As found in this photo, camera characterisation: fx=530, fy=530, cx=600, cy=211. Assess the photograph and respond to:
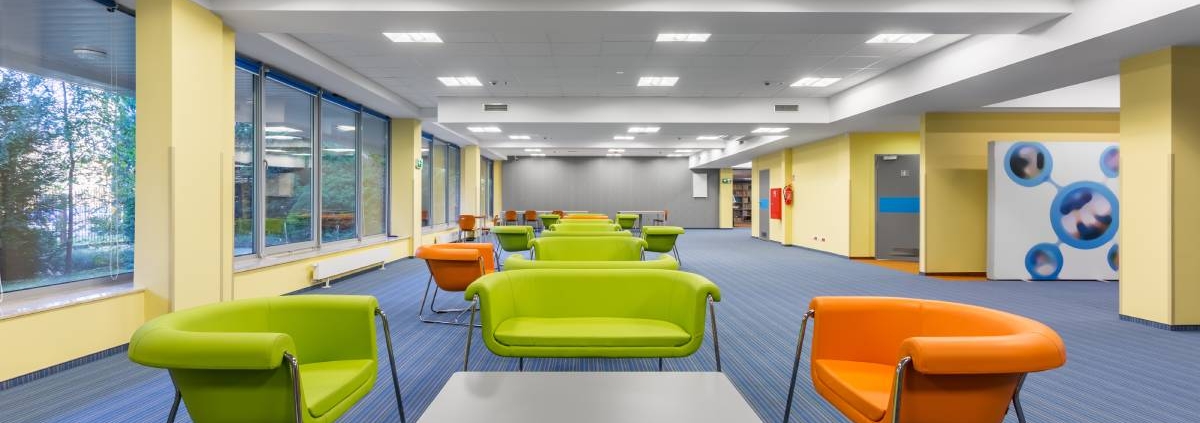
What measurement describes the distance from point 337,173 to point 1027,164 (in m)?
10.6

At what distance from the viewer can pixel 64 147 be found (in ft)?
12.7

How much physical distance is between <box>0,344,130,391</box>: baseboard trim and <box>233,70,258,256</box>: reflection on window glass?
2.22 meters

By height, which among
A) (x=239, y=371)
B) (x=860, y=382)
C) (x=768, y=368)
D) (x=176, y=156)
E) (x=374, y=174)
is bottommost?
(x=768, y=368)

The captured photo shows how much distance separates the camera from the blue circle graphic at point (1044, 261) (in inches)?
311

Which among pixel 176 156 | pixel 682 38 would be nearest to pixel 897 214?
pixel 682 38

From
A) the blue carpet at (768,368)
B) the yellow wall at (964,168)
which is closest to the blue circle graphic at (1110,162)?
the yellow wall at (964,168)

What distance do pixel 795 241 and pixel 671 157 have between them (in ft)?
29.3

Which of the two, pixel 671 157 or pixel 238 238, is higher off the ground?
pixel 671 157

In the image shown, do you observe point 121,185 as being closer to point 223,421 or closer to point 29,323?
point 29,323

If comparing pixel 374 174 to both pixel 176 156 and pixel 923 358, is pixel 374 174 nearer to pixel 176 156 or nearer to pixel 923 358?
pixel 176 156

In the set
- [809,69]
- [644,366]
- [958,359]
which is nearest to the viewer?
[958,359]

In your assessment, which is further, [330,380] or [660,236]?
[660,236]

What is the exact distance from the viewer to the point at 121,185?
4320 mm

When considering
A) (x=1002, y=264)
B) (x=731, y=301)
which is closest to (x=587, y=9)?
(x=731, y=301)
